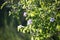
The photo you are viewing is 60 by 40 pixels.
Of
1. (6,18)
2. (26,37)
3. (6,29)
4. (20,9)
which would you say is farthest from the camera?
(6,18)

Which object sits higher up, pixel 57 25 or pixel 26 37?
pixel 57 25

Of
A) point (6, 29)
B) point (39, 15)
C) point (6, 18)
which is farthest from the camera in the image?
point (6, 18)

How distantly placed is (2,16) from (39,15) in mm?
3928

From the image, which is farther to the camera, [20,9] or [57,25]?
[20,9]

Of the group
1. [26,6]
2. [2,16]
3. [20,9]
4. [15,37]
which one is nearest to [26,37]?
[15,37]

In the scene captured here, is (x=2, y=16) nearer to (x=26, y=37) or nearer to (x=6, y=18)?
(x=6, y=18)

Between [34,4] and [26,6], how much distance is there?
198 millimetres

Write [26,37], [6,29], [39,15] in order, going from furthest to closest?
[6,29]
[26,37]
[39,15]

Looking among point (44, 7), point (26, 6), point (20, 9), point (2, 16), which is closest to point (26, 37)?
point (20, 9)

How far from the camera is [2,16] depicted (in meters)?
7.37

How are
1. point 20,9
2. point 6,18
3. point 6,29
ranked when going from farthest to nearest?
point 6,18 → point 6,29 → point 20,9

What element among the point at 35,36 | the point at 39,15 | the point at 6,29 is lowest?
the point at 6,29

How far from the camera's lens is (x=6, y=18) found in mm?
7020

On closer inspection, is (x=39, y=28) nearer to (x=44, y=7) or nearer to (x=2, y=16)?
(x=44, y=7)
